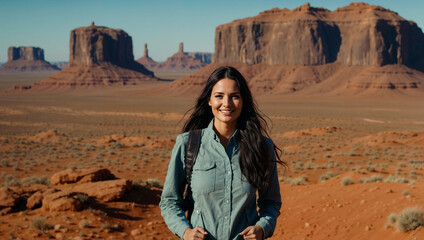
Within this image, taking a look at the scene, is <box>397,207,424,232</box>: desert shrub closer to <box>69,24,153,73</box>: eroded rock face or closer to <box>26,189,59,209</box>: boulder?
<box>26,189,59,209</box>: boulder

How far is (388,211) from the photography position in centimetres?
737

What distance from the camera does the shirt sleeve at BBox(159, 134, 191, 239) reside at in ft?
8.77

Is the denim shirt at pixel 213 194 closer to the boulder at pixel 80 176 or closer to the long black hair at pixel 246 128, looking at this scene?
the long black hair at pixel 246 128

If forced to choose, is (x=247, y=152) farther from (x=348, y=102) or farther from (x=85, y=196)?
(x=348, y=102)


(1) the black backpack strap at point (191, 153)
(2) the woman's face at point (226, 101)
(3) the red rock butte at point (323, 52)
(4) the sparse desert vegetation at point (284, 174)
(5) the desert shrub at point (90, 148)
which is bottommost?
(5) the desert shrub at point (90, 148)

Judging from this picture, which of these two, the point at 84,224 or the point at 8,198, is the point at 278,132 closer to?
the point at 8,198

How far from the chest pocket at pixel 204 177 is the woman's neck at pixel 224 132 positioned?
0.81ft

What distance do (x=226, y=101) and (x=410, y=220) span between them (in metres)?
4.64

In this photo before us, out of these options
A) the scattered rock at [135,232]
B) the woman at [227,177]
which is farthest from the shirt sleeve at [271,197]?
the scattered rock at [135,232]

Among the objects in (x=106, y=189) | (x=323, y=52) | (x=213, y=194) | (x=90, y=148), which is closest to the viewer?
(x=213, y=194)

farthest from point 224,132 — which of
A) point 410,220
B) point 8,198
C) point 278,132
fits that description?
point 278,132

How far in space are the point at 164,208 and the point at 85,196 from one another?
21.1 ft

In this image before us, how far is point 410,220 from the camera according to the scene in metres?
6.00

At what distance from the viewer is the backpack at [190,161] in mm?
2664
